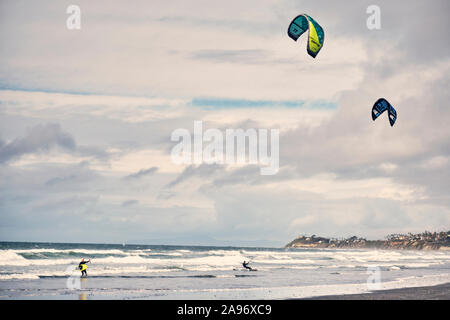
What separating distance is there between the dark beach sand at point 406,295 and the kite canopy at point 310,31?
834 centimetres

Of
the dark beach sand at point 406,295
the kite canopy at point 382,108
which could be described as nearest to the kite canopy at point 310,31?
the kite canopy at point 382,108

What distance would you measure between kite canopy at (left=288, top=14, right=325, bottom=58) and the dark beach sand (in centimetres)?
834

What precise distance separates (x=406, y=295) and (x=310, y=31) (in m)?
9.78

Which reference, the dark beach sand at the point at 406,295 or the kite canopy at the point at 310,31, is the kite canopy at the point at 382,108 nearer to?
the kite canopy at the point at 310,31

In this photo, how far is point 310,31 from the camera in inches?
798

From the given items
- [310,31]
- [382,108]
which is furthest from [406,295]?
[310,31]

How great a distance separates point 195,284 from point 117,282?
9.89ft

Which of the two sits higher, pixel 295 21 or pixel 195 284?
pixel 295 21

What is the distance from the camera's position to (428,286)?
70.2 ft

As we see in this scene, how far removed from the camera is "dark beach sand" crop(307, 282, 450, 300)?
16.8 m
